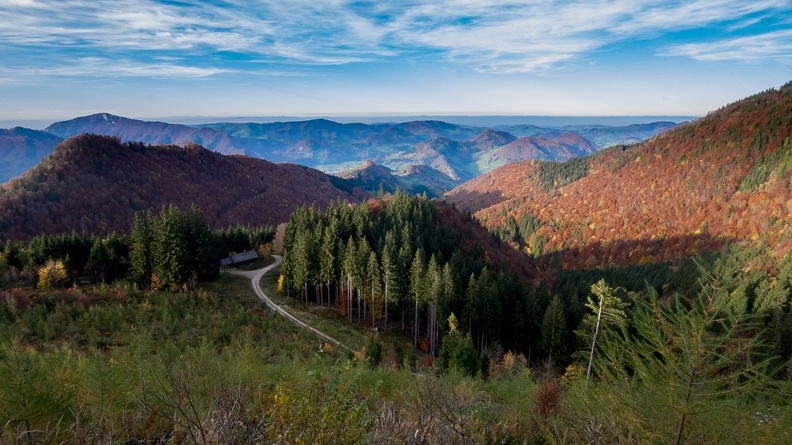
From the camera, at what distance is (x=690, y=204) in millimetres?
152500

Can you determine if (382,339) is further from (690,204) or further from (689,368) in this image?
(690,204)

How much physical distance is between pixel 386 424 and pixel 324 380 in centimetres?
166

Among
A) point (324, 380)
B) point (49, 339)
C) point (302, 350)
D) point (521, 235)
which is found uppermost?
point (324, 380)

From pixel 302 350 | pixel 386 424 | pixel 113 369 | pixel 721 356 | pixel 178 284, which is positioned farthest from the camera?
pixel 178 284

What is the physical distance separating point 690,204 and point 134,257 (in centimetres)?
18224

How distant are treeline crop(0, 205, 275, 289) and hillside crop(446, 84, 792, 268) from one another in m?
122

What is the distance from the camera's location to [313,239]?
184 feet

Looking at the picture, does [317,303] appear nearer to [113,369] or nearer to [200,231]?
[200,231]

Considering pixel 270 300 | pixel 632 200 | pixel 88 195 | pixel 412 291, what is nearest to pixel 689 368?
pixel 412 291

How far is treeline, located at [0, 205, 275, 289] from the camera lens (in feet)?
159

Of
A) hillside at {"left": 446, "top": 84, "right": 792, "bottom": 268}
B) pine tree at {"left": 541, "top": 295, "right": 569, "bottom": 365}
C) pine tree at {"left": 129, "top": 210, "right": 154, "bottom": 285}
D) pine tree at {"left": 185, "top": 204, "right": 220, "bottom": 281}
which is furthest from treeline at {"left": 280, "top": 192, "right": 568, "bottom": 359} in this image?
hillside at {"left": 446, "top": 84, "right": 792, "bottom": 268}

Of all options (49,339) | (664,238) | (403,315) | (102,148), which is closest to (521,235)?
(664,238)

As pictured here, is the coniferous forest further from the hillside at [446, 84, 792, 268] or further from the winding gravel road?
the hillside at [446, 84, 792, 268]

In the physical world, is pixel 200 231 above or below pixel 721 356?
below
